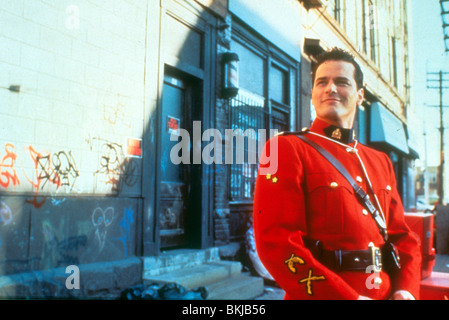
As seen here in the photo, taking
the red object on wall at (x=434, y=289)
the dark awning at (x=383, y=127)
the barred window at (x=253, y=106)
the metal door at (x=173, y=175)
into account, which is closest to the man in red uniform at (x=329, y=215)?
the red object on wall at (x=434, y=289)

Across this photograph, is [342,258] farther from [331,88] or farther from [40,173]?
[40,173]

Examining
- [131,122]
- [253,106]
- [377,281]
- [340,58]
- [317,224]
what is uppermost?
[253,106]

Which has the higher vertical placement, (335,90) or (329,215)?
(335,90)

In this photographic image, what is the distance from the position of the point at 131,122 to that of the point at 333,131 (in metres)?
3.28

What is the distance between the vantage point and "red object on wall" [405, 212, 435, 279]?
293cm

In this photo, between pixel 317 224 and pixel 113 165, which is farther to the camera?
pixel 113 165

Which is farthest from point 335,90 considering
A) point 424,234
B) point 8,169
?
point 8,169

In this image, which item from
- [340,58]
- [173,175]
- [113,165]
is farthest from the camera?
[173,175]

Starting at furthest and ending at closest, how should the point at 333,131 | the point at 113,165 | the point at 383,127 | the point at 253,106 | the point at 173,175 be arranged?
the point at 383,127 < the point at 253,106 < the point at 173,175 < the point at 113,165 < the point at 333,131

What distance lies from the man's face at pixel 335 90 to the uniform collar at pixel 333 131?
0.06 meters

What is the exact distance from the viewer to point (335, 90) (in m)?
1.49

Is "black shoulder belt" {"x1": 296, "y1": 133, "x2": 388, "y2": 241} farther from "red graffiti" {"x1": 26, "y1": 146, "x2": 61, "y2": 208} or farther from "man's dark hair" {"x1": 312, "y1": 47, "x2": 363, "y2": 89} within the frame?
"red graffiti" {"x1": 26, "y1": 146, "x2": 61, "y2": 208}

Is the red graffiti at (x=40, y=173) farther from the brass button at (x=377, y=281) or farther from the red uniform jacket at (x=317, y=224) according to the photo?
the brass button at (x=377, y=281)

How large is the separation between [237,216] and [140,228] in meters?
2.28
